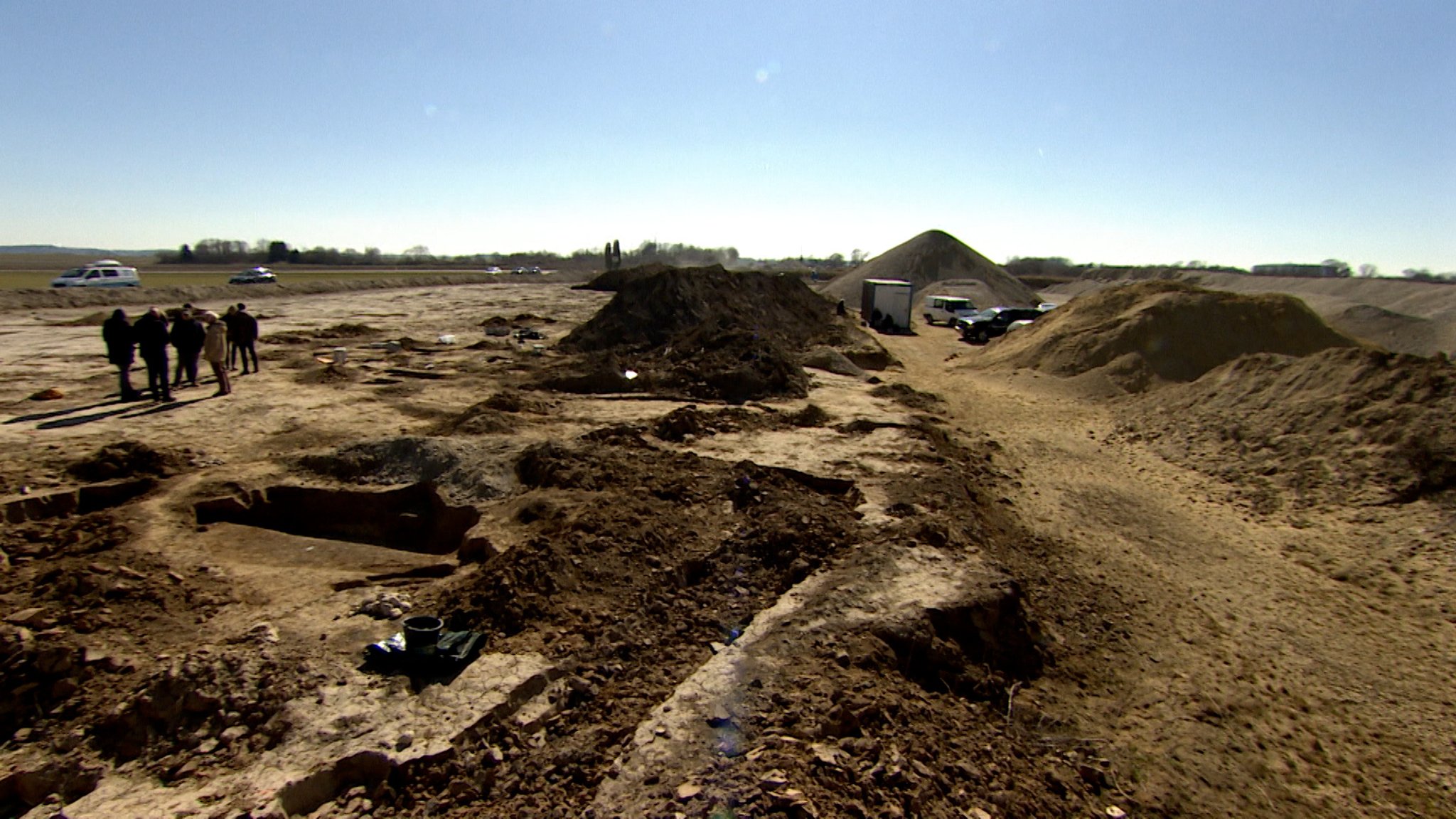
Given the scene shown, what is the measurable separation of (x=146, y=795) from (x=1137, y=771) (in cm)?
541

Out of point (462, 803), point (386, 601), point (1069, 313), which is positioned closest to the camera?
point (462, 803)

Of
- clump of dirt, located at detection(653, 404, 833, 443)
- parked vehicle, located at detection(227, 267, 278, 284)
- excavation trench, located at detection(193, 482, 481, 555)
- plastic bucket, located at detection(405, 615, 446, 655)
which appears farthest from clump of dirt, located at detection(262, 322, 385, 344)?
parked vehicle, located at detection(227, 267, 278, 284)

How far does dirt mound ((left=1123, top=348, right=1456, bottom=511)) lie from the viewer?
931 cm

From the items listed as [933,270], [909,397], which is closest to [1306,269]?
[933,270]

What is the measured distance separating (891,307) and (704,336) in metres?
14.6

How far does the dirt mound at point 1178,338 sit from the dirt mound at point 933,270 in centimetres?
2388

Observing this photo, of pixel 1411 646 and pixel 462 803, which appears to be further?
pixel 1411 646

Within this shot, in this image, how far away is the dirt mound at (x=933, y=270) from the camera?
45188mm

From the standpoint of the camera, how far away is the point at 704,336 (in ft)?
57.5

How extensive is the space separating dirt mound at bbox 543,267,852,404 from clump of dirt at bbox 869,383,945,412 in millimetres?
1634

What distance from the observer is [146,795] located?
12.3 ft

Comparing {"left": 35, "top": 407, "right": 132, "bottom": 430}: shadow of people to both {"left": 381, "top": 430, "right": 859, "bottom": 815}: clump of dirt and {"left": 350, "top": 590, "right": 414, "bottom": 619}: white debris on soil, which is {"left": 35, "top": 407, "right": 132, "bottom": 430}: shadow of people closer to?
{"left": 381, "top": 430, "right": 859, "bottom": 815}: clump of dirt

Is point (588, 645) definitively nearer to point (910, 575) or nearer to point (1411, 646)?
point (910, 575)

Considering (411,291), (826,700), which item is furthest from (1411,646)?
(411,291)
